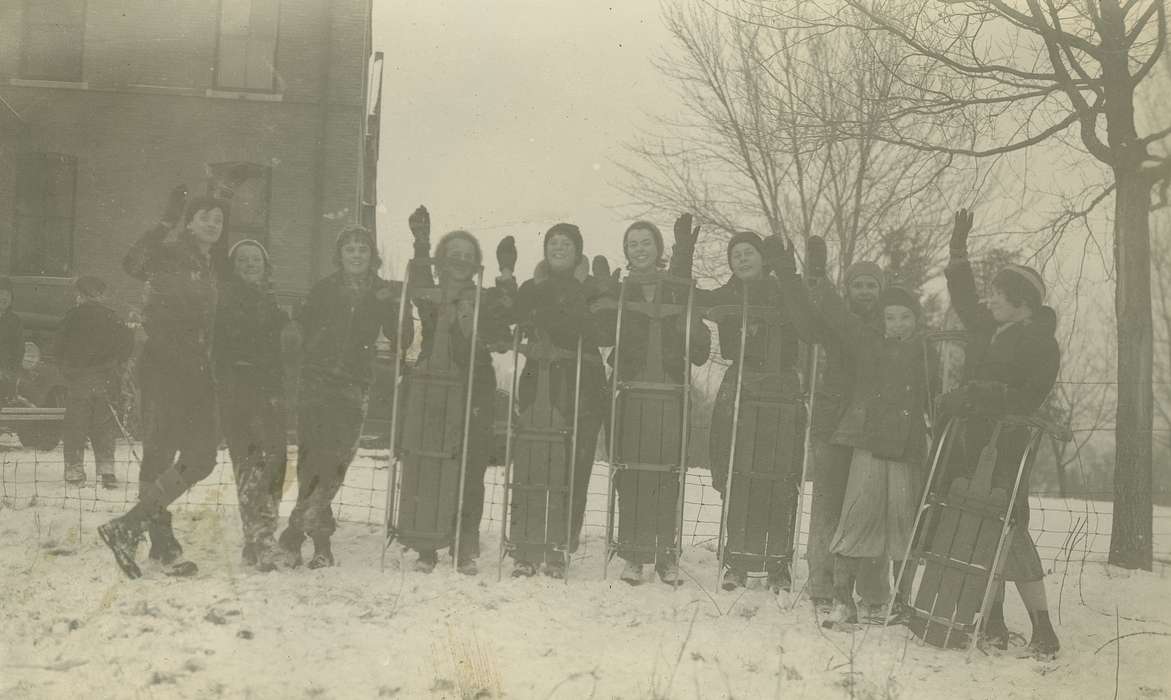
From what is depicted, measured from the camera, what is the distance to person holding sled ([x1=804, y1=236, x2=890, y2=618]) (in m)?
5.07

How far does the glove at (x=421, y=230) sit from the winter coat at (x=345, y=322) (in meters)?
0.23

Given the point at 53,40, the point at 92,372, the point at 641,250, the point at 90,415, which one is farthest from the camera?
the point at 90,415

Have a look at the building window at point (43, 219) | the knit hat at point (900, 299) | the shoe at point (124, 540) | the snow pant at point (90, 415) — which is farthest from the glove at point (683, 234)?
the snow pant at point (90, 415)

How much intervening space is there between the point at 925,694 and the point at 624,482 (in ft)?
6.16

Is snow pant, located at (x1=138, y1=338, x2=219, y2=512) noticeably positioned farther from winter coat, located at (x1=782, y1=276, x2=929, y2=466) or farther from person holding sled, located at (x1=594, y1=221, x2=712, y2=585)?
winter coat, located at (x1=782, y1=276, x2=929, y2=466)

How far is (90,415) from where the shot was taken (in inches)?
265

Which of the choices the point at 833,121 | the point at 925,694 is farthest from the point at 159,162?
the point at 925,694

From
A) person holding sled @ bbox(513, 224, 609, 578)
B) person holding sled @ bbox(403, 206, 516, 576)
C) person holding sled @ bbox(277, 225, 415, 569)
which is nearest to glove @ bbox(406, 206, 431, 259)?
person holding sled @ bbox(403, 206, 516, 576)

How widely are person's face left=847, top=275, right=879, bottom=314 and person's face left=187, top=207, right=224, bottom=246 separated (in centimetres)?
363

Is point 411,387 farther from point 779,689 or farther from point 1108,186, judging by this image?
point 1108,186

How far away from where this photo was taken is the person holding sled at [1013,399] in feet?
15.4

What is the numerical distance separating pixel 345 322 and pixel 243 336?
0.57 m

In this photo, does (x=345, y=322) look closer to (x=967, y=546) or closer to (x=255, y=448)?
(x=255, y=448)

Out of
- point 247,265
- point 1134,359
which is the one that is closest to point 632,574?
point 247,265
